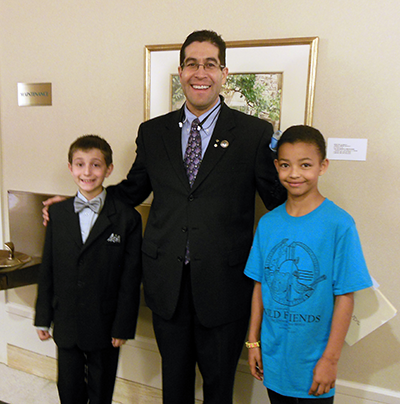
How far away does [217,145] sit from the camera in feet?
4.73

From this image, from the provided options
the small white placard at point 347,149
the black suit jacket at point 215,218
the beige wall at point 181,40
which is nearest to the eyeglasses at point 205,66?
the black suit jacket at point 215,218

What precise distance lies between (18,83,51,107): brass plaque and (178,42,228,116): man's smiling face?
4.38 ft

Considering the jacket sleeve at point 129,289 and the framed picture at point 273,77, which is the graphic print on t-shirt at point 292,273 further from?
the framed picture at point 273,77

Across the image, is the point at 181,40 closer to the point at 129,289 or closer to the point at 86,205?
the point at 86,205

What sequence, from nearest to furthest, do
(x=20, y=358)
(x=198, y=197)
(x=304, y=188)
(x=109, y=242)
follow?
(x=304, y=188) < (x=198, y=197) < (x=109, y=242) < (x=20, y=358)

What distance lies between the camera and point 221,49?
1471 mm

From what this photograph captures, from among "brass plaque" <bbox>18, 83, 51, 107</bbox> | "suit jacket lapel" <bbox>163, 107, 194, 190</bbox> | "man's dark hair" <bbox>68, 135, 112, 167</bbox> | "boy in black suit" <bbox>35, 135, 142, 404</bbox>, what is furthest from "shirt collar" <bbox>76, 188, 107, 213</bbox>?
"brass plaque" <bbox>18, 83, 51, 107</bbox>

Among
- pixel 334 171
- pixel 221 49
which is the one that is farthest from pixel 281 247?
pixel 221 49

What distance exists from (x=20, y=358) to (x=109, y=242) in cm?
176

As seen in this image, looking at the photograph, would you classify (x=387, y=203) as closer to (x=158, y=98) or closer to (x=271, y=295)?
(x=271, y=295)

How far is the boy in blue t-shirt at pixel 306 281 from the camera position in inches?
46.1

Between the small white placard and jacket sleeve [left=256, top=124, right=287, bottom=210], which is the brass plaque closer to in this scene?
jacket sleeve [left=256, top=124, right=287, bottom=210]

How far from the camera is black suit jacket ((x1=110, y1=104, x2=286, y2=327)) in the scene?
4.64 ft

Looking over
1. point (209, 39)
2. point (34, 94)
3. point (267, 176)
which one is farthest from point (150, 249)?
point (34, 94)
